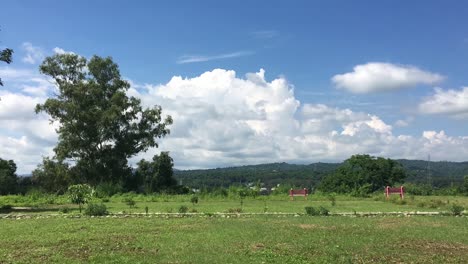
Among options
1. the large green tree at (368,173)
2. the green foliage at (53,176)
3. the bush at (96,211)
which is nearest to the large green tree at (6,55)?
the bush at (96,211)

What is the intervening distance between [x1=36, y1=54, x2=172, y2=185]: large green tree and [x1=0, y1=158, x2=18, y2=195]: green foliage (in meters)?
13.3

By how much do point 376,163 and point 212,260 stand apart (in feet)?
240

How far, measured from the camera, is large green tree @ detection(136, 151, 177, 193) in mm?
67938

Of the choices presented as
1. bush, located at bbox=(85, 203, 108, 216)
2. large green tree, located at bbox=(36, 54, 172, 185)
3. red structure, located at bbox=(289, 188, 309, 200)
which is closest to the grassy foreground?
bush, located at bbox=(85, 203, 108, 216)

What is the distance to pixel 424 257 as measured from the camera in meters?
13.7

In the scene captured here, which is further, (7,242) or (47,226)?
(47,226)

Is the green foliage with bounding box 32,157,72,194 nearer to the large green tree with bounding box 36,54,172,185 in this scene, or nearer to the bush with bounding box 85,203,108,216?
the large green tree with bounding box 36,54,172,185

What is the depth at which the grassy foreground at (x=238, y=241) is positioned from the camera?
44.5 ft

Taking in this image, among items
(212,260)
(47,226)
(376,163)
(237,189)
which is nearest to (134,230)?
(47,226)

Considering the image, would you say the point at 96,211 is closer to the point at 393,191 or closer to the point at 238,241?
the point at 238,241

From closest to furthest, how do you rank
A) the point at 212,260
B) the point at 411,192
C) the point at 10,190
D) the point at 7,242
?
the point at 212,260 < the point at 7,242 < the point at 411,192 < the point at 10,190

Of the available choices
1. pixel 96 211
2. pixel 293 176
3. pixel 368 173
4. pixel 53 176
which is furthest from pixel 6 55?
pixel 293 176

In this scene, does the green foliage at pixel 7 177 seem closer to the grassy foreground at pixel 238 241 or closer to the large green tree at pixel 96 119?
the large green tree at pixel 96 119

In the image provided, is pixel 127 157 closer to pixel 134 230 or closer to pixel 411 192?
pixel 411 192
